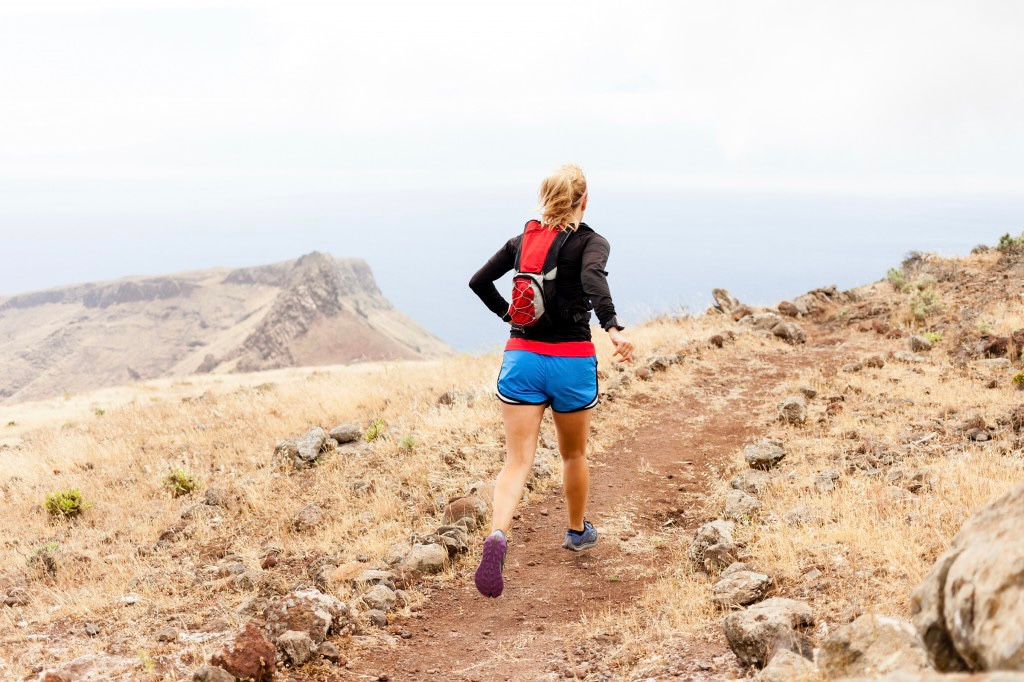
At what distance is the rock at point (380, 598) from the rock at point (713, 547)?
2.14 m

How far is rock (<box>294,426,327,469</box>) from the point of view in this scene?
847 cm

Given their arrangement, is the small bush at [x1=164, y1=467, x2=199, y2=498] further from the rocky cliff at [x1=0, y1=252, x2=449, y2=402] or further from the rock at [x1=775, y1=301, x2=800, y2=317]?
the rocky cliff at [x1=0, y1=252, x2=449, y2=402]

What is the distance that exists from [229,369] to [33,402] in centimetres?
5612

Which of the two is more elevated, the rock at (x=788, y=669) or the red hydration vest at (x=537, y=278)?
the red hydration vest at (x=537, y=278)

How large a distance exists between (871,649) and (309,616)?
122 inches

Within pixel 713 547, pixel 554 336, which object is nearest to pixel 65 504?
pixel 554 336

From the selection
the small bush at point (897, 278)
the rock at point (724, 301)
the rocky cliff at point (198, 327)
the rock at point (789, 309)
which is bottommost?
the rocky cliff at point (198, 327)

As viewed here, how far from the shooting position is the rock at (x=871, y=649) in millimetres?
2480

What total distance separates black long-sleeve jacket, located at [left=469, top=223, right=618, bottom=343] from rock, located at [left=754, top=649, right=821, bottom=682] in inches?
77.0

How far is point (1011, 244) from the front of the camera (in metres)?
14.8

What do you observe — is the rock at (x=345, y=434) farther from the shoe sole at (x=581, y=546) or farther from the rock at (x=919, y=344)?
the rock at (x=919, y=344)

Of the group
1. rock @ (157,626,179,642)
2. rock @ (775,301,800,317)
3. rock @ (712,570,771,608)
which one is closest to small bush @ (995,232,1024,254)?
rock @ (775,301,800,317)

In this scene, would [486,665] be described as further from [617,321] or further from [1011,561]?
[1011,561]

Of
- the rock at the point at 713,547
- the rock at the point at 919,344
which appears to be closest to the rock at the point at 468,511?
the rock at the point at 713,547
